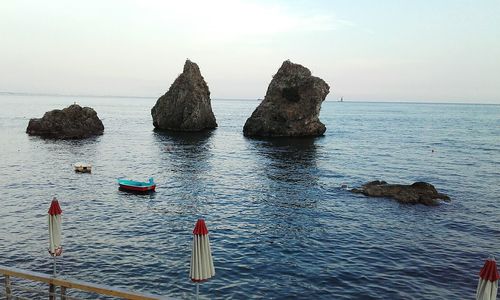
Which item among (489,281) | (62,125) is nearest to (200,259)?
(489,281)

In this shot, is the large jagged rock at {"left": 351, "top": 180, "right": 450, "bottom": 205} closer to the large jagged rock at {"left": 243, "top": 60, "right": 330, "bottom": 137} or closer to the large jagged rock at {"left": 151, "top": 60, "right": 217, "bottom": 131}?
the large jagged rock at {"left": 243, "top": 60, "right": 330, "bottom": 137}

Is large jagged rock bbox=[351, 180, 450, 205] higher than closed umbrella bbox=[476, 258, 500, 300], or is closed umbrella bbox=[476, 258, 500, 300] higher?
closed umbrella bbox=[476, 258, 500, 300]

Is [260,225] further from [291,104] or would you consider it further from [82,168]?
[291,104]

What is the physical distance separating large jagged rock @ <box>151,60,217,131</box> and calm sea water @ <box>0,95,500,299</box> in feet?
124

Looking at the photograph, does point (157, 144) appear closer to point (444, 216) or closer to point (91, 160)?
point (91, 160)

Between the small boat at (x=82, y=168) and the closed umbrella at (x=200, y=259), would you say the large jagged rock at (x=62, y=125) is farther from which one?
the closed umbrella at (x=200, y=259)

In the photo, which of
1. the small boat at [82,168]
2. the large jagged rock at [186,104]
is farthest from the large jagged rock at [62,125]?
the small boat at [82,168]

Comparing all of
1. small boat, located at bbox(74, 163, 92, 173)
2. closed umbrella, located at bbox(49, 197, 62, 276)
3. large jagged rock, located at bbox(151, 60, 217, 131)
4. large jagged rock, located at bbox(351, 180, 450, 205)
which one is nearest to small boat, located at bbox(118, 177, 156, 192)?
small boat, located at bbox(74, 163, 92, 173)

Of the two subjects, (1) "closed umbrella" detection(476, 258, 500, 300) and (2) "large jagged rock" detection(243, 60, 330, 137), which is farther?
(2) "large jagged rock" detection(243, 60, 330, 137)

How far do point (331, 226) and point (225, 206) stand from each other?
998 centimetres

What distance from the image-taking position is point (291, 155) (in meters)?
64.6

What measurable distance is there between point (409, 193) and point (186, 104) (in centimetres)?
6855

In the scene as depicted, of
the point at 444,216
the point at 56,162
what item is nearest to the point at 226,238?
the point at 444,216

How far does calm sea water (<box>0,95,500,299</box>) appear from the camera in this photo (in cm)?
2064
